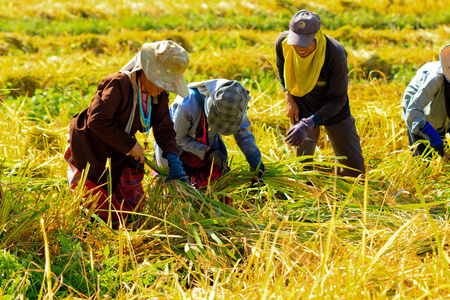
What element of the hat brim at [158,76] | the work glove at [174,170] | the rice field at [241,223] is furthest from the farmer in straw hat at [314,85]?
the hat brim at [158,76]

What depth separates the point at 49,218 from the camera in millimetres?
2098

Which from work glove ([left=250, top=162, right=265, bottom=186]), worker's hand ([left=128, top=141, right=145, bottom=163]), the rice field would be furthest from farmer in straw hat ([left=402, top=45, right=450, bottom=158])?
worker's hand ([left=128, top=141, right=145, bottom=163])

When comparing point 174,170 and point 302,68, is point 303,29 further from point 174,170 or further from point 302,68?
point 174,170

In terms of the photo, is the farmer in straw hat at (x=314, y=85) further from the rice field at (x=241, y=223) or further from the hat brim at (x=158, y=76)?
the hat brim at (x=158, y=76)

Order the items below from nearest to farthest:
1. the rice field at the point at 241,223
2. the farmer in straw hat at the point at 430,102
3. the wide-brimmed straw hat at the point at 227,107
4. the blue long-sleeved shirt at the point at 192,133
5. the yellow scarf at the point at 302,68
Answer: the rice field at the point at 241,223 < the wide-brimmed straw hat at the point at 227,107 < the blue long-sleeved shirt at the point at 192,133 < the yellow scarf at the point at 302,68 < the farmer in straw hat at the point at 430,102

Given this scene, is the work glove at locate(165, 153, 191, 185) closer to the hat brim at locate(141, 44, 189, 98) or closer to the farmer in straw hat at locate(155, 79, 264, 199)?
the farmer in straw hat at locate(155, 79, 264, 199)

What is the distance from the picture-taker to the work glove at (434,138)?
324cm

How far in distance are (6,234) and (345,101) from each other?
2043 mm

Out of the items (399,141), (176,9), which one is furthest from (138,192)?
(176,9)

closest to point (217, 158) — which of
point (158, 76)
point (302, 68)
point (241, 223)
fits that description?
point (241, 223)

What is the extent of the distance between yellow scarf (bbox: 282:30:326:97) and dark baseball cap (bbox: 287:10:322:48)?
0.27 feet

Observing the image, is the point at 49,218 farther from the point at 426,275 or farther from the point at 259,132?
the point at 259,132

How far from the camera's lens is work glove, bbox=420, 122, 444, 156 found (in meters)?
3.24

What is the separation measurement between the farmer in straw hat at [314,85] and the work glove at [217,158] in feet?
1.32
